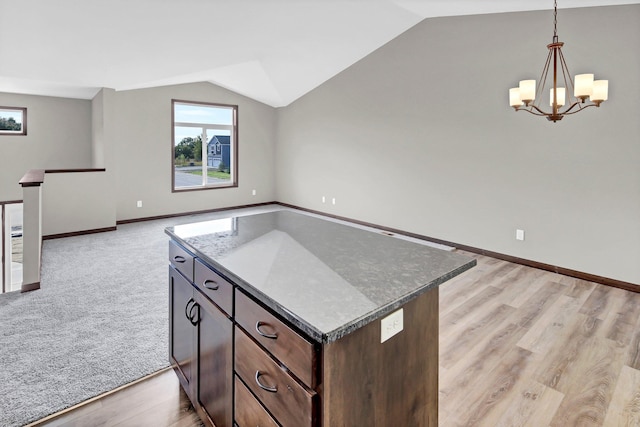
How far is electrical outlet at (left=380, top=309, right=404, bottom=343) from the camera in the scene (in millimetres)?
1078

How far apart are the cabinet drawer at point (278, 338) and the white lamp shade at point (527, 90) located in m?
3.16

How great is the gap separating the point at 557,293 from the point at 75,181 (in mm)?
6338

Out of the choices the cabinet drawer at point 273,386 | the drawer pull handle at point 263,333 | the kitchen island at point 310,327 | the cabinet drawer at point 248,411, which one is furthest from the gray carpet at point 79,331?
the drawer pull handle at point 263,333

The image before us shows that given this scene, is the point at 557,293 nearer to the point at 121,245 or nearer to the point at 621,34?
the point at 621,34

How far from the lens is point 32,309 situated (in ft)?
10.0

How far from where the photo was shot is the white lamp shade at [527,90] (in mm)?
3199

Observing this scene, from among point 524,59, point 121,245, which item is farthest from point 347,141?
point 121,245

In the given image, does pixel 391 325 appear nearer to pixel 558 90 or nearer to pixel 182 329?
pixel 182 329

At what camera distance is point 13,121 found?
6.26 meters

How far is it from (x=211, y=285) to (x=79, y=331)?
6.28ft

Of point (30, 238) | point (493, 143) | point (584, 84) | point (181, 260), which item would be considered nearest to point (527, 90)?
point (584, 84)

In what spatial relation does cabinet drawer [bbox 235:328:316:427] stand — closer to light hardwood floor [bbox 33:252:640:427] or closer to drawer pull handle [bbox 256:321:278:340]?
drawer pull handle [bbox 256:321:278:340]

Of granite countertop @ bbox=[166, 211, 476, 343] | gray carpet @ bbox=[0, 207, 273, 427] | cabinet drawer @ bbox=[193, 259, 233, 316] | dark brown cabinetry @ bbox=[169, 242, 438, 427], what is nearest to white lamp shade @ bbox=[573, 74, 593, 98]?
granite countertop @ bbox=[166, 211, 476, 343]

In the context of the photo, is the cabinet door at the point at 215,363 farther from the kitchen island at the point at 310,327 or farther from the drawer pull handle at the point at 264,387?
the drawer pull handle at the point at 264,387
